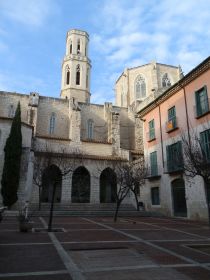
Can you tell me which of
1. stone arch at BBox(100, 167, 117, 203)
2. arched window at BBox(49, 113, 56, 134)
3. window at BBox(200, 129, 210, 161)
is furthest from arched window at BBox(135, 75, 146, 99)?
window at BBox(200, 129, 210, 161)

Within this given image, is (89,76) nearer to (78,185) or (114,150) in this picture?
(114,150)

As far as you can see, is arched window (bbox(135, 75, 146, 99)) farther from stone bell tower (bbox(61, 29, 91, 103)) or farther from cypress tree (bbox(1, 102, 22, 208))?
cypress tree (bbox(1, 102, 22, 208))

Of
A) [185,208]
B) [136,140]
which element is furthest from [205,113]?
[136,140]

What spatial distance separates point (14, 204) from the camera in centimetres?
2177

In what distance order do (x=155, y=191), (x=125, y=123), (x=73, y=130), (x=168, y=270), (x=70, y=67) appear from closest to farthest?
(x=168, y=270) < (x=155, y=191) < (x=73, y=130) < (x=125, y=123) < (x=70, y=67)

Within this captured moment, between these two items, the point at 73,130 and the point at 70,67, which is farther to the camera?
the point at 70,67

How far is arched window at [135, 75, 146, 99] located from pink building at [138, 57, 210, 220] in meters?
23.2

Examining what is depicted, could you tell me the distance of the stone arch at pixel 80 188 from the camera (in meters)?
28.6

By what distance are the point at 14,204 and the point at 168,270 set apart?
731 inches

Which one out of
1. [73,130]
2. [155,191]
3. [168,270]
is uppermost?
[73,130]

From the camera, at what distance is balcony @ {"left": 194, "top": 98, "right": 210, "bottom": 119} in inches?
696

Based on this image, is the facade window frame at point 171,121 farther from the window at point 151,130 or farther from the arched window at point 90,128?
the arched window at point 90,128

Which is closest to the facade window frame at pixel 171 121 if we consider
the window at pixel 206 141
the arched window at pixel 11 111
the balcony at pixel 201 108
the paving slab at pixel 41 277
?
the balcony at pixel 201 108

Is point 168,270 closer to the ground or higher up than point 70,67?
closer to the ground
